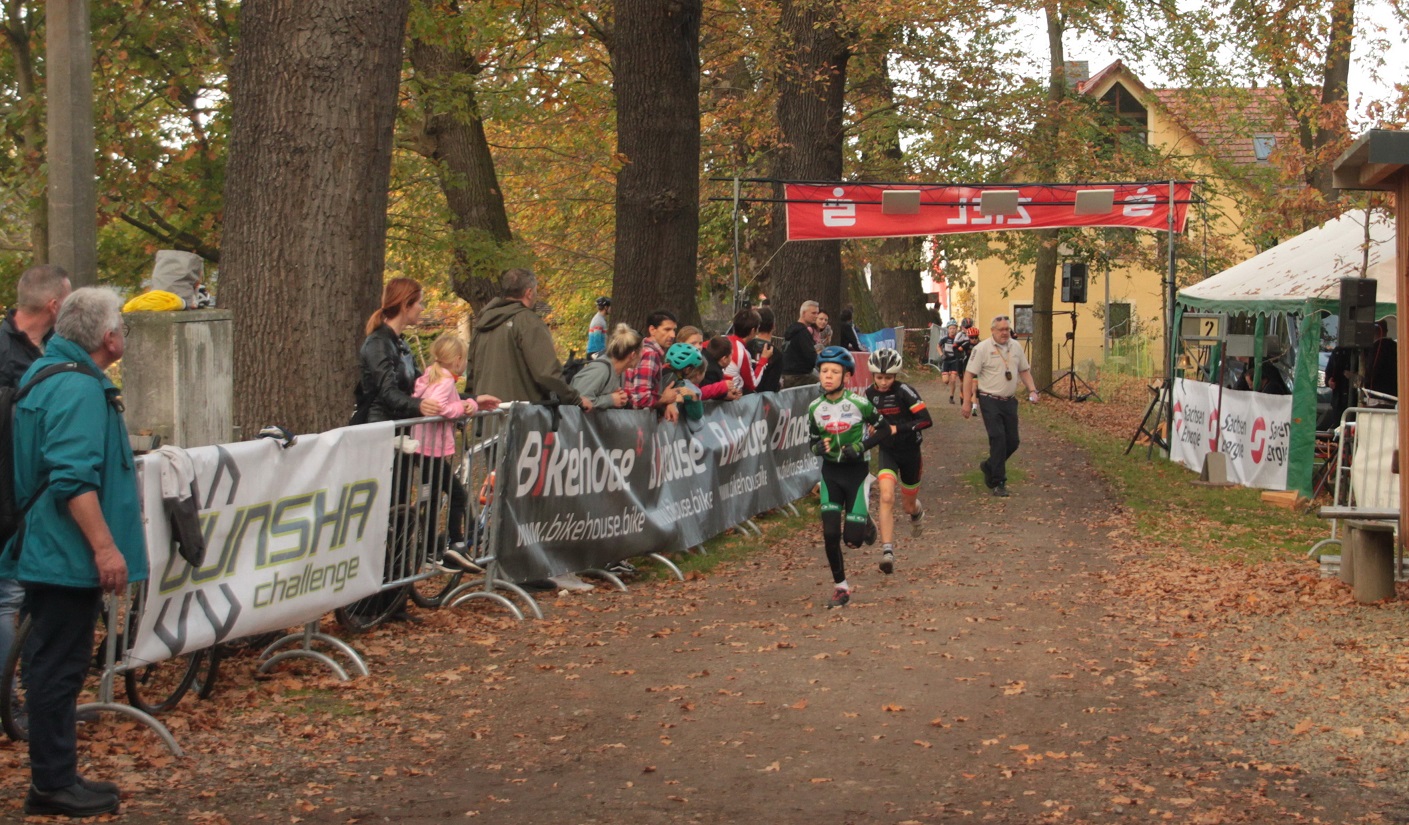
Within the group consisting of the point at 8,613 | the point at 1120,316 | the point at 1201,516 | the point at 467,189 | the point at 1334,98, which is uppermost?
the point at 1334,98

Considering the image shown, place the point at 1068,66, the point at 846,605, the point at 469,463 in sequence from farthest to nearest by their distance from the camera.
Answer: the point at 1068,66
the point at 846,605
the point at 469,463

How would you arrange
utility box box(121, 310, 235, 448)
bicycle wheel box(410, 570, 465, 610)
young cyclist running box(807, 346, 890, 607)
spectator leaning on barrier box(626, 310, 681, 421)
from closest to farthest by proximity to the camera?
1. bicycle wheel box(410, 570, 465, 610)
2. young cyclist running box(807, 346, 890, 607)
3. utility box box(121, 310, 235, 448)
4. spectator leaning on barrier box(626, 310, 681, 421)

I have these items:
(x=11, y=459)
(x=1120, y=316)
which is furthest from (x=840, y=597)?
(x=1120, y=316)

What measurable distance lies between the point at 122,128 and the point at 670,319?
1012cm

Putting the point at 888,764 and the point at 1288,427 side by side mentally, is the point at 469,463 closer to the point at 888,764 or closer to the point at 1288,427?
the point at 888,764

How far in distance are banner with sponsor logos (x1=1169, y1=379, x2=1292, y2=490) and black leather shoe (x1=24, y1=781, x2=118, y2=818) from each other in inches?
578

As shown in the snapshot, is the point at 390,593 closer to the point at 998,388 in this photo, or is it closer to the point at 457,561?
the point at 457,561

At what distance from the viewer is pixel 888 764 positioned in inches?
244

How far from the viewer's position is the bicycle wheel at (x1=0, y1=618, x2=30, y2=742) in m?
6.01

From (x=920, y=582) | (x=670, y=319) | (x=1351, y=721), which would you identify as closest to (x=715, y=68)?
(x=670, y=319)

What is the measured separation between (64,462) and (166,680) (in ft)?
6.74

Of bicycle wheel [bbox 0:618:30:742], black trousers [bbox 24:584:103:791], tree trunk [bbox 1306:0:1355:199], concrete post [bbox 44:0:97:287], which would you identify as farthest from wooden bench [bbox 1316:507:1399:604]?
tree trunk [bbox 1306:0:1355:199]

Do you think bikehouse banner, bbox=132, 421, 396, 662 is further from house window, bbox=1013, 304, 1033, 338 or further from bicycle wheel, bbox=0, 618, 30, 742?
house window, bbox=1013, 304, 1033, 338

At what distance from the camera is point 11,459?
5.45 meters
